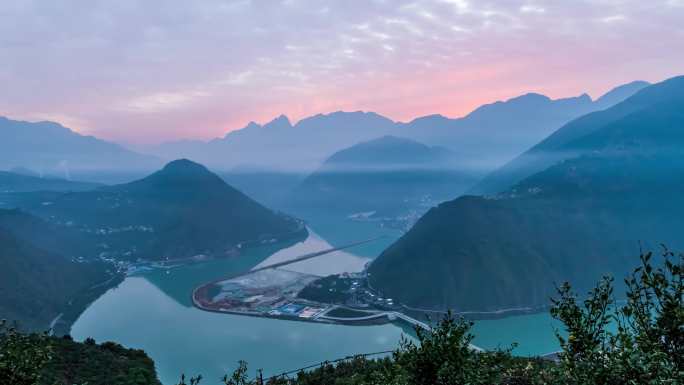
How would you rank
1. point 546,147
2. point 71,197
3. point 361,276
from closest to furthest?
point 361,276, point 71,197, point 546,147

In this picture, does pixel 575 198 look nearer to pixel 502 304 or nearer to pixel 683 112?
pixel 502 304

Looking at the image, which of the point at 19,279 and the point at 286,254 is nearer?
the point at 19,279

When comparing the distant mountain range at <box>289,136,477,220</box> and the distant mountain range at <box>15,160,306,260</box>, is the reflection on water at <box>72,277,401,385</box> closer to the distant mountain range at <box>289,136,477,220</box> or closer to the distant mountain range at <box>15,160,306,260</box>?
the distant mountain range at <box>15,160,306,260</box>

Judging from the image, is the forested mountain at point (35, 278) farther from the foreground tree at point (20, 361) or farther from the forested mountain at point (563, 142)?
the forested mountain at point (563, 142)

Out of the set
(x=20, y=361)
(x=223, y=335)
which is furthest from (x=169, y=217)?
(x=20, y=361)

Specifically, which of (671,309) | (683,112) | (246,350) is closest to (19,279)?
(246,350)

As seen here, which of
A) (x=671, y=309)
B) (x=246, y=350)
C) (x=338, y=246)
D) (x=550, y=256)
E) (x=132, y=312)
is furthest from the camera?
(x=338, y=246)
